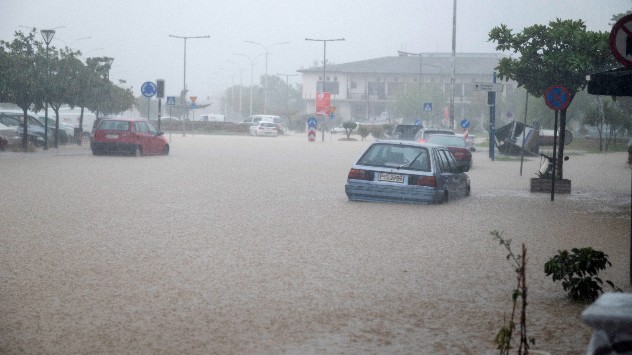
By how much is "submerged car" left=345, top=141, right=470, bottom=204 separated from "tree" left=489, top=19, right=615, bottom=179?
5.03m

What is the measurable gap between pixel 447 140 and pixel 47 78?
16015mm

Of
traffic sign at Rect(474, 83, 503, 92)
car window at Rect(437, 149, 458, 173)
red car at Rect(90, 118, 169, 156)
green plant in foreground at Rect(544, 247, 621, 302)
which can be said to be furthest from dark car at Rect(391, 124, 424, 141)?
green plant in foreground at Rect(544, 247, 621, 302)

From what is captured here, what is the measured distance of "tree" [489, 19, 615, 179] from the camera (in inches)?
837

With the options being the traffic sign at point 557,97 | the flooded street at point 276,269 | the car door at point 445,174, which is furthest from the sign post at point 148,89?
the traffic sign at point 557,97

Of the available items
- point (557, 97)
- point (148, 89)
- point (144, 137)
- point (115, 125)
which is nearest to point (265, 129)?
point (148, 89)

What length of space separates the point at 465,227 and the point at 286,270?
17.2 feet

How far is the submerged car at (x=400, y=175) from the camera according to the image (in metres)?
17.5

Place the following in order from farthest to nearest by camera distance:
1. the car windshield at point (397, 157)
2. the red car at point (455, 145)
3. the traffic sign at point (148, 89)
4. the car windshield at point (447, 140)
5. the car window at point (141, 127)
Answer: the traffic sign at point (148, 89), the car window at point (141, 127), the car windshield at point (447, 140), the red car at point (455, 145), the car windshield at point (397, 157)

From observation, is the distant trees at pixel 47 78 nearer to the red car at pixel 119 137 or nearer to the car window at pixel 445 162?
the red car at pixel 119 137

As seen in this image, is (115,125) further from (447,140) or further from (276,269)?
(276,269)

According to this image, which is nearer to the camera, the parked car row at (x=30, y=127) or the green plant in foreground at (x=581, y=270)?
the green plant in foreground at (x=581, y=270)

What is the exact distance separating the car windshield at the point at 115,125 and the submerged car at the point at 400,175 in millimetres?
18979

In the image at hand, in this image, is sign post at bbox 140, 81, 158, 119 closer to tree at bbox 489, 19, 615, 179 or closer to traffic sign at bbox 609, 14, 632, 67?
tree at bbox 489, 19, 615, 179

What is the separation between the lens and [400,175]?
17609mm
